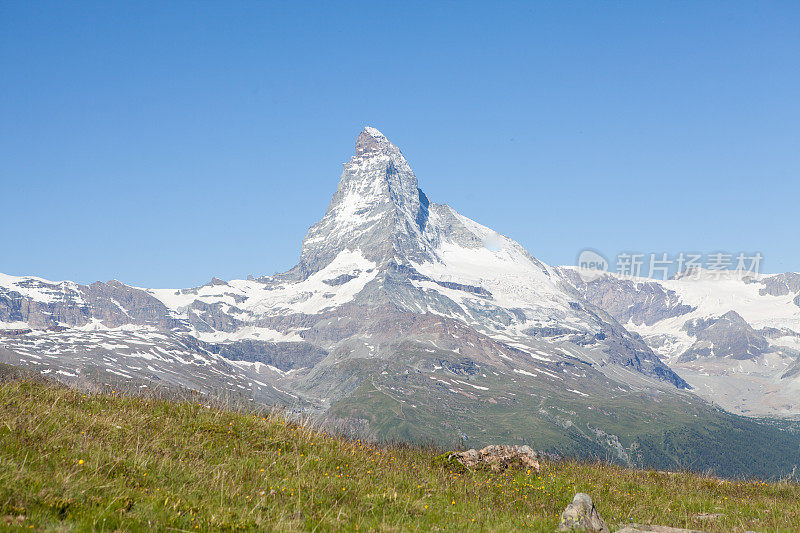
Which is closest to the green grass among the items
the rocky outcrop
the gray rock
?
the gray rock

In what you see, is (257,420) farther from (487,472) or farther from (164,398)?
(487,472)

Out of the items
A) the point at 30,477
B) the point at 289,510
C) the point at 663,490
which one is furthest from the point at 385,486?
the point at 663,490

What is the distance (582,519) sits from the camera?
1183cm

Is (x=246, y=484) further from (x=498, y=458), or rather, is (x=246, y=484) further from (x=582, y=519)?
(x=498, y=458)

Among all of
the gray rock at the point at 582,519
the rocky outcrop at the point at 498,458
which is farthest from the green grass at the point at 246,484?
the rocky outcrop at the point at 498,458

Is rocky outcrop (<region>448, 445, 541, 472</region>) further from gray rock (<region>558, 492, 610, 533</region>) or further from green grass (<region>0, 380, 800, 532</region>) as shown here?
gray rock (<region>558, 492, 610, 533</region>)

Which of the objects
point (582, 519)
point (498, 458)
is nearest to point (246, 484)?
point (582, 519)

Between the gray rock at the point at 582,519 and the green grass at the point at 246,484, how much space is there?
0.47 metres

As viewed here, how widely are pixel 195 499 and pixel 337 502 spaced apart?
269 centimetres

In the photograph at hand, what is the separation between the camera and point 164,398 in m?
17.0

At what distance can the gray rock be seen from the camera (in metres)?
11.6

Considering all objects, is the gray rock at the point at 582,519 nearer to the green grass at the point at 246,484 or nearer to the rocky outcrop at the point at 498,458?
the green grass at the point at 246,484

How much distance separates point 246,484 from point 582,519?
6.60 metres

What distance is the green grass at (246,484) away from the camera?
970 centimetres
